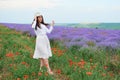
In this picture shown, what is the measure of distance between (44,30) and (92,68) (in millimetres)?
1814

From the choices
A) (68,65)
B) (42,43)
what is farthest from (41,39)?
(68,65)

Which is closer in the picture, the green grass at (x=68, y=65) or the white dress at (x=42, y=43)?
the green grass at (x=68, y=65)

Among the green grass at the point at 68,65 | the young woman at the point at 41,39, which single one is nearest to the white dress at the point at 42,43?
the young woman at the point at 41,39

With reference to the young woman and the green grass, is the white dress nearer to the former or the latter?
the young woman

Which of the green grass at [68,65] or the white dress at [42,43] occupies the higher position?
the white dress at [42,43]

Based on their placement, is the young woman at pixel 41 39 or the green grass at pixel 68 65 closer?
the green grass at pixel 68 65

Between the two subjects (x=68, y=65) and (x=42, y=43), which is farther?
(x=68, y=65)

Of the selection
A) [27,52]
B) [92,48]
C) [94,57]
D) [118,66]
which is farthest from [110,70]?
[27,52]

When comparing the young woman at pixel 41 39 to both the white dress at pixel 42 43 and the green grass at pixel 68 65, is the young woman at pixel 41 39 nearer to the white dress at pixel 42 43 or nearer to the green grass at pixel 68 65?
the white dress at pixel 42 43

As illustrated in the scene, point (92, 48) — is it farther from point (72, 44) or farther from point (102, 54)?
point (72, 44)

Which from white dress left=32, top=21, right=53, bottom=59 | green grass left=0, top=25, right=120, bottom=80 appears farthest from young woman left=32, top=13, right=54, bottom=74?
green grass left=0, top=25, right=120, bottom=80

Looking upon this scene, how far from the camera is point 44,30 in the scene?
35.4 ft

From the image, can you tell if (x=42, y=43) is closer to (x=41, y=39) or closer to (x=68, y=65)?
(x=41, y=39)

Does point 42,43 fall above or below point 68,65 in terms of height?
above
